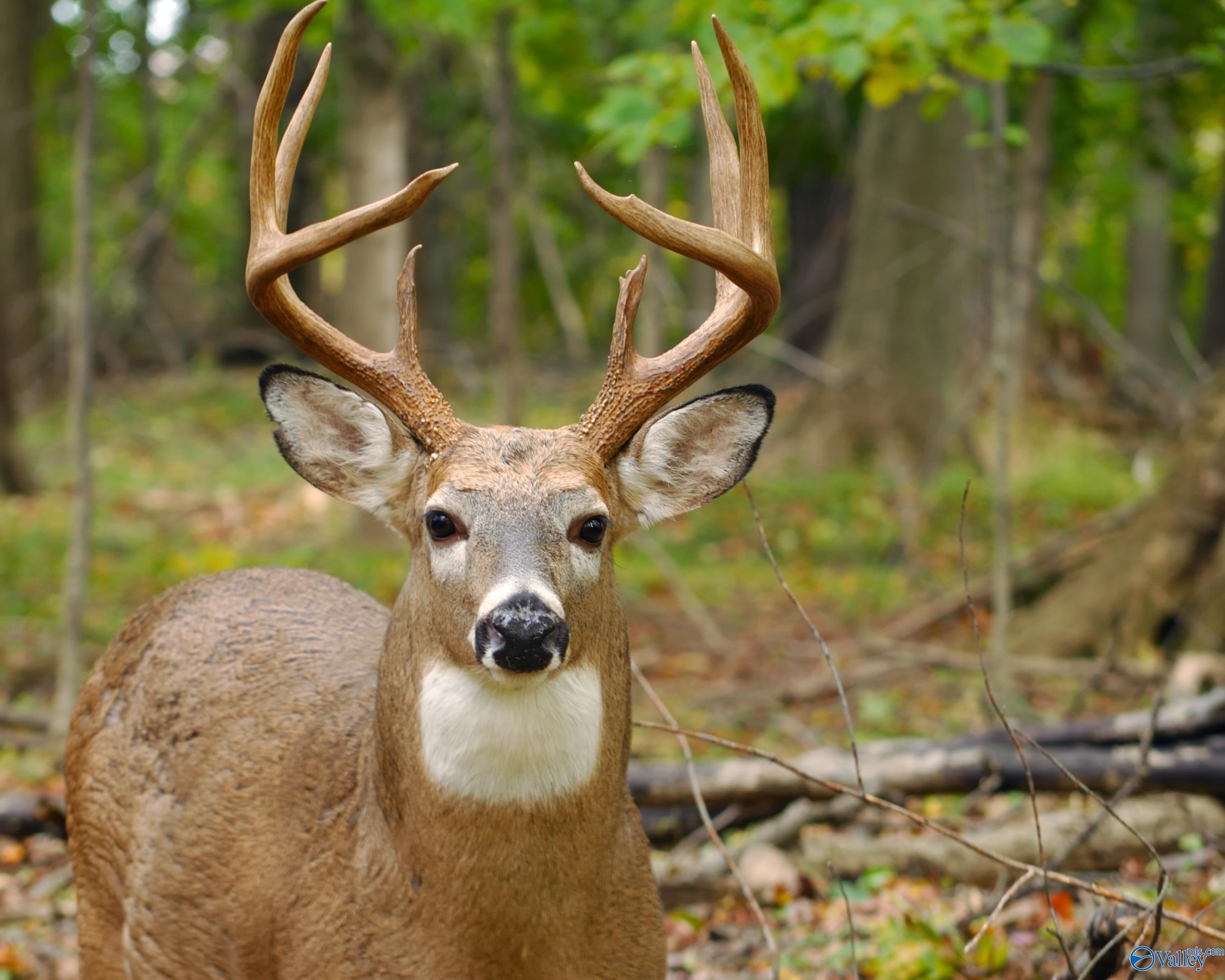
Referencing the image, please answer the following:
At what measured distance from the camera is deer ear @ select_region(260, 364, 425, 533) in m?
3.29

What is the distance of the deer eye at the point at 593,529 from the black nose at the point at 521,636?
37cm

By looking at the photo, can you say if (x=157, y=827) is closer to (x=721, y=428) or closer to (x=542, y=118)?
(x=721, y=428)

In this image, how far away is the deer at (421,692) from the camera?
9.47ft

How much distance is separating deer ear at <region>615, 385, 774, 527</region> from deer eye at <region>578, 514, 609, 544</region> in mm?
268

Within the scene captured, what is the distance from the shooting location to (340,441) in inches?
133

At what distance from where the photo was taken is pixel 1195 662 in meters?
5.98

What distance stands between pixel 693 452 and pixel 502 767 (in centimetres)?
101

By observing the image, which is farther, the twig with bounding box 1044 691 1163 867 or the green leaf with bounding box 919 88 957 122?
the green leaf with bounding box 919 88 957 122

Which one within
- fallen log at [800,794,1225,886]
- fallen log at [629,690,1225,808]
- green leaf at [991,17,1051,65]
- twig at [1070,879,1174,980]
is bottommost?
fallen log at [800,794,1225,886]

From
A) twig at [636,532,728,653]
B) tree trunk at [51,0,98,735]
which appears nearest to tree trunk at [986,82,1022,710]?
twig at [636,532,728,653]

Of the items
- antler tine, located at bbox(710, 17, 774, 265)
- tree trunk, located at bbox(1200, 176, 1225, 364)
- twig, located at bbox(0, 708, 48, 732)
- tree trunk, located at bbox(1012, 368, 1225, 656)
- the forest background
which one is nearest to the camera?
antler tine, located at bbox(710, 17, 774, 265)

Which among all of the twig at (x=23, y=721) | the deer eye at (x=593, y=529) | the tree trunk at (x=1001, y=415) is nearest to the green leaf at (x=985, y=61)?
the tree trunk at (x=1001, y=415)

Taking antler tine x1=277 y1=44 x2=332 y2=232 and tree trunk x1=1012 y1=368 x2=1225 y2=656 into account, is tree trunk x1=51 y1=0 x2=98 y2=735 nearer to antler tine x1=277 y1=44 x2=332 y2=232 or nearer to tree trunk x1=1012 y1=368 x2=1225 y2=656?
antler tine x1=277 y1=44 x2=332 y2=232

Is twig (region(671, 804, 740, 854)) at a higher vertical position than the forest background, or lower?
lower
